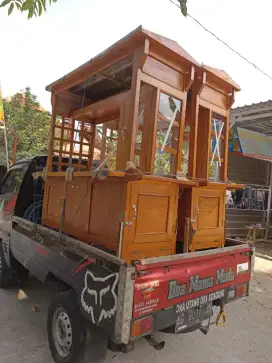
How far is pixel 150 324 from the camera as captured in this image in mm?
2193

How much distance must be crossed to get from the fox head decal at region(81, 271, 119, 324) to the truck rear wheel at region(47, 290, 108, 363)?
20 centimetres

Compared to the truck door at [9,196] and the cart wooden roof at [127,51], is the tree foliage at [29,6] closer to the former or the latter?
the cart wooden roof at [127,51]

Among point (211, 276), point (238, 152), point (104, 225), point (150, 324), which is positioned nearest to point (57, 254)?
point (104, 225)

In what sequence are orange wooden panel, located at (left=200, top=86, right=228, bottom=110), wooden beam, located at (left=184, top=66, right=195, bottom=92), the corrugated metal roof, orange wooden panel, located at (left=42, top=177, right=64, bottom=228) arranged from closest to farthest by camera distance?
1. wooden beam, located at (left=184, top=66, right=195, bottom=92)
2. orange wooden panel, located at (left=200, top=86, right=228, bottom=110)
3. orange wooden panel, located at (left=42, top=177, right=64, bottom=228)
4. the corrugated metal roof

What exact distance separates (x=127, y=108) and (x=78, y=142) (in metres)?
1.49

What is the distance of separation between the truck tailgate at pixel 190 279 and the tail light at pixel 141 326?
5 centimetres

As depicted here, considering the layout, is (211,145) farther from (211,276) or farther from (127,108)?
(211,276)

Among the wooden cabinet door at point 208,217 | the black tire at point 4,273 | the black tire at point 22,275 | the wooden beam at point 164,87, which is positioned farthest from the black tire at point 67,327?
the wooden beam at point 164,87

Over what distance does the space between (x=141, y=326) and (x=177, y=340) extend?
1263mm

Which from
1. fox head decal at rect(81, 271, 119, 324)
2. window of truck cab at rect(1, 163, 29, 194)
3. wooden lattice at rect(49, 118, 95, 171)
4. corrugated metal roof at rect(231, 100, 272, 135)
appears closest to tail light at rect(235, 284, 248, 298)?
fox head decal at rect(81, 271, 119, 324)

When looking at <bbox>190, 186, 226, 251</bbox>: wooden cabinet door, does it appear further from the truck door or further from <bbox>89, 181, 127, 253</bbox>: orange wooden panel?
the truck door

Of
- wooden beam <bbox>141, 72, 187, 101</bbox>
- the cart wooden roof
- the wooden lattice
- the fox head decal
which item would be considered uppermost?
the cart wooden roof

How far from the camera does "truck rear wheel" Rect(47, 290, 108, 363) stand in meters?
2.37

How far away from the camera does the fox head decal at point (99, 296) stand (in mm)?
2121
